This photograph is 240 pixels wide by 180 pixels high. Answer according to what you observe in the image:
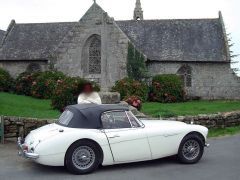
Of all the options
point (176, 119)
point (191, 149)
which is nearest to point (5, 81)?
point (176, 119)

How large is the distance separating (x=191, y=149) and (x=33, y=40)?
23722 millimetres

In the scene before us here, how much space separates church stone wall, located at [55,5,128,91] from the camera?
26469mm

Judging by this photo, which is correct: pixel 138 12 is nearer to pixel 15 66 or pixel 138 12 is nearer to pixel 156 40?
pixel 156 40

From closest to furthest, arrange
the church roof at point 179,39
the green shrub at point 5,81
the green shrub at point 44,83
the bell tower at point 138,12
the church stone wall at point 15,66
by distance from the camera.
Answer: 1. the green shrub at point 44,83
2. the church roof at point 179,39
3. the green shrub at point 5,81
4. the church stone wall at point 15,66
5. the bell tower at point 138,12

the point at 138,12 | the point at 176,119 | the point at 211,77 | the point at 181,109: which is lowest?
the point at 176,119

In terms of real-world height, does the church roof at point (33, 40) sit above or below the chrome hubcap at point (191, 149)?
above

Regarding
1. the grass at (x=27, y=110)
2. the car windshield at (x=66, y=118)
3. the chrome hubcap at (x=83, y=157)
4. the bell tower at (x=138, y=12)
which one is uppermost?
the bell tower at (x=138, y=12)

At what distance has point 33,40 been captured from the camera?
102ft

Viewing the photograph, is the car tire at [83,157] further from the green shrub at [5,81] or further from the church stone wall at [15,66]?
the church stone wall at [15,66]

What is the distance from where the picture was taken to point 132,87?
23.1 metres

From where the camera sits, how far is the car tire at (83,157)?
838 cm

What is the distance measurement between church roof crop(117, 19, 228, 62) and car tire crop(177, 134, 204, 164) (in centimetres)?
1828

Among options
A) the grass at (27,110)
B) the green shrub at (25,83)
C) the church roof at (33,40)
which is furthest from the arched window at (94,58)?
the grass at (27,110)

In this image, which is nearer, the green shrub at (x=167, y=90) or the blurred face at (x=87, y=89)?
the blurred face at (x=87, y=89)
